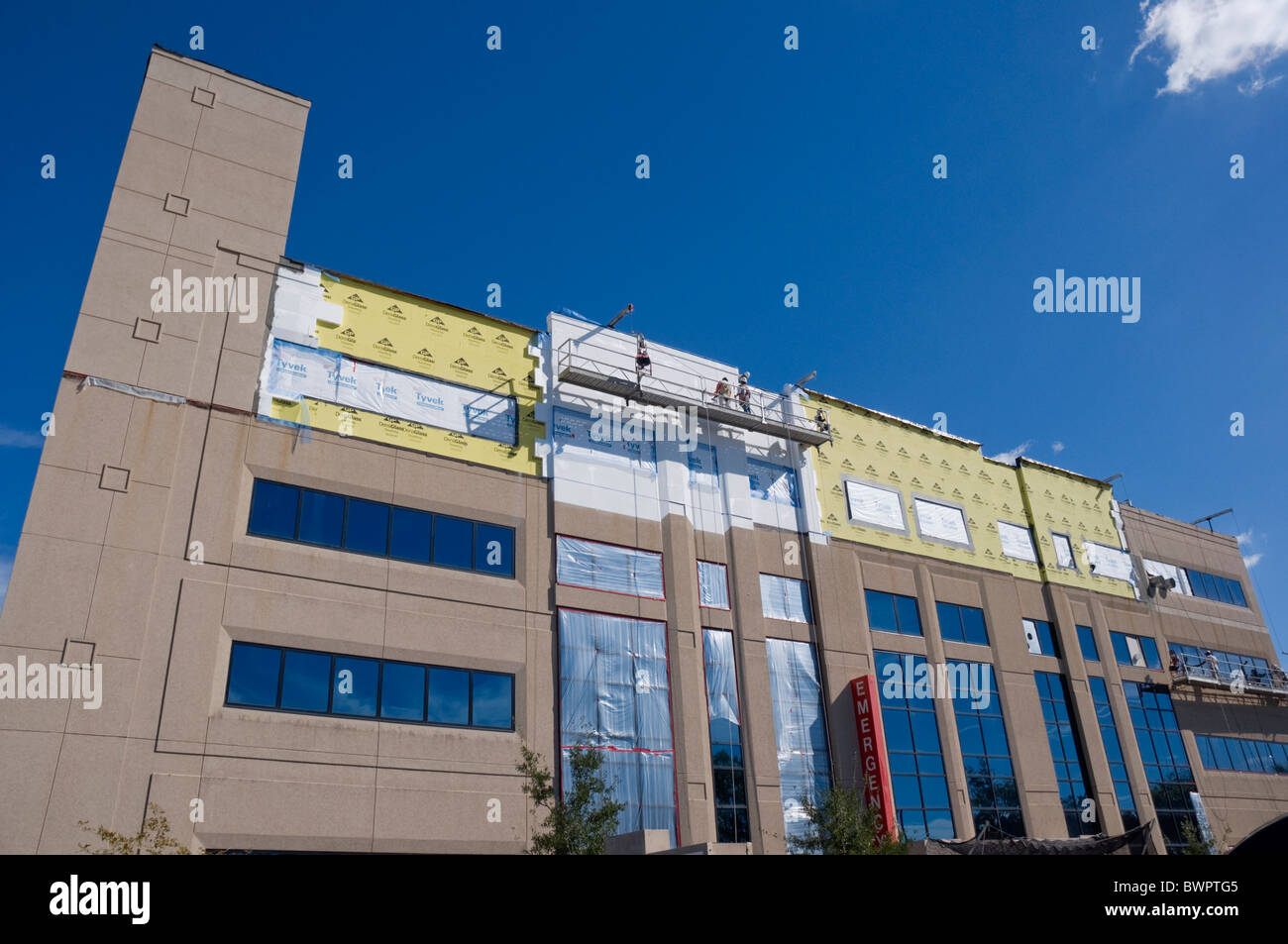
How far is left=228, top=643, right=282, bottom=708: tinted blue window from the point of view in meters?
23.8

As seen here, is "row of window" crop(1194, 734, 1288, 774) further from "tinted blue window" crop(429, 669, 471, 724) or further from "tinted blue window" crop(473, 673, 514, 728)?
"tinted blue window" crop(429, 669, 471, 724)

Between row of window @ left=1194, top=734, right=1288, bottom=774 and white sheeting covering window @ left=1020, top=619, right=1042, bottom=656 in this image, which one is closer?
white sheeting covering window @ left=1020, top=619, right=1042, bottom=656

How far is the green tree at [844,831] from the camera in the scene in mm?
26828

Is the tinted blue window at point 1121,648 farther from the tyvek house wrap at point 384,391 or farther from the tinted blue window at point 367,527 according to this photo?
the tinted blue window at point 367,527

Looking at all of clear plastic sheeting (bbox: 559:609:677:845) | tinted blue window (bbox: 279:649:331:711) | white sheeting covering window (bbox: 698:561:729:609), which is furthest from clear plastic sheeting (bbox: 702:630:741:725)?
tinted blue window (bbox: 279:649:331:711)

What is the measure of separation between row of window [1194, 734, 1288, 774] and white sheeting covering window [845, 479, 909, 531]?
20260 millimetres

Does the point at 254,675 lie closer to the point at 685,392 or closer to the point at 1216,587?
the point at 685,392

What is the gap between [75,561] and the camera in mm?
22844

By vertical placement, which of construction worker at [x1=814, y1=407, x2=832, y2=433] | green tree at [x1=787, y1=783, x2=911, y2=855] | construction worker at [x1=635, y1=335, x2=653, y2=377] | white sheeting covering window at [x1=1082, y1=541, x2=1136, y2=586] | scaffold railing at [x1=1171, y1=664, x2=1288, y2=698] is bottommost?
green tree at [x1=787, y1=783, x2=911, y2=855]

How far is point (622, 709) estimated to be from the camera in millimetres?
28969

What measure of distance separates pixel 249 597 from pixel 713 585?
1602cm
